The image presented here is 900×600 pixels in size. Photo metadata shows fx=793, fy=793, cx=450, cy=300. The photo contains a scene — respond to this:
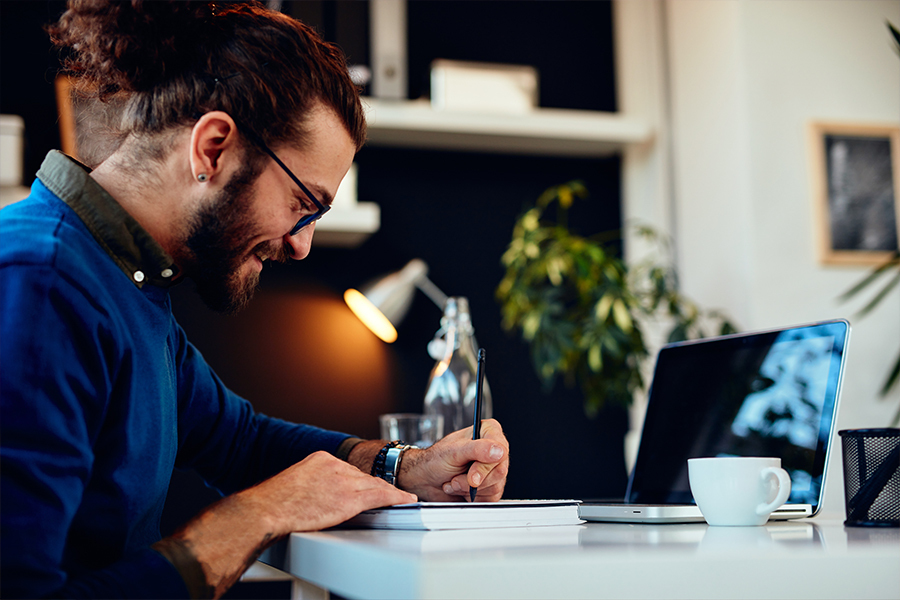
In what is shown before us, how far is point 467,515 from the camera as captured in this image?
781 mm

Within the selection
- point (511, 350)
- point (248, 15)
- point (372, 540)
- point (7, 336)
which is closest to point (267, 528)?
point (372, 540)

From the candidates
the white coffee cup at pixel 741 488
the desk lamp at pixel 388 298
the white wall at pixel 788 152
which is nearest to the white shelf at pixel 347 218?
the desk lamp at pixel 388 298

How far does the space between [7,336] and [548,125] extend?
2.10m

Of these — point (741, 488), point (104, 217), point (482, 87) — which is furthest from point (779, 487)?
point (482, 87)

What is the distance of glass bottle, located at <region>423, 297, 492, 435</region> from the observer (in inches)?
65.2

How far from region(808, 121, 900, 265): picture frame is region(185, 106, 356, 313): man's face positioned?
5.46 feet

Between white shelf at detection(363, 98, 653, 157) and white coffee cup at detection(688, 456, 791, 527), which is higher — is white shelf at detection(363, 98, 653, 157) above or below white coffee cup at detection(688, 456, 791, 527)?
above

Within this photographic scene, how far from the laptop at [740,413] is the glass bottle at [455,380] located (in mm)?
445

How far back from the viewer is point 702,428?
121 centimetres

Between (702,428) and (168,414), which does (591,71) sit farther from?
(168,414)

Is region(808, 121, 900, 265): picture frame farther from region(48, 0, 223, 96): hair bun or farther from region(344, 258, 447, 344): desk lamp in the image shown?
region(48, 0, 223, 96): hair bun

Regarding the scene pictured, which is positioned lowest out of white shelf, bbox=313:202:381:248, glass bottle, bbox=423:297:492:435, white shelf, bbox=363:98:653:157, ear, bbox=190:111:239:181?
glass bottle, bbox=423:297:492:435

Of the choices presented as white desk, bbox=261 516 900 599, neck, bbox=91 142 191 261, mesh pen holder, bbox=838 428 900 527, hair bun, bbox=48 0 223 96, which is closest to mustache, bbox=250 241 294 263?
neck, bbox=91 142 191 261

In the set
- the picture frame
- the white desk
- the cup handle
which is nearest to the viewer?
the white desk
